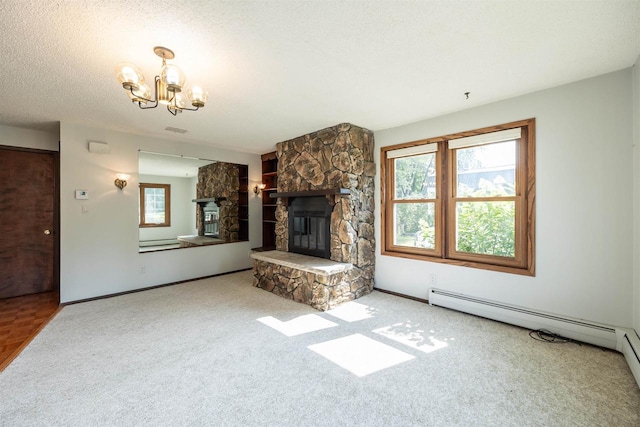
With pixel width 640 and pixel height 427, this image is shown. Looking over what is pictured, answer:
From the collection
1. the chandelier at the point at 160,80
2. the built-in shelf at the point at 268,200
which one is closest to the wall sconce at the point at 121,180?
the built-in shelf at the point at 268,200

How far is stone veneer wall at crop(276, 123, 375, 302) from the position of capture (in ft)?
12.2

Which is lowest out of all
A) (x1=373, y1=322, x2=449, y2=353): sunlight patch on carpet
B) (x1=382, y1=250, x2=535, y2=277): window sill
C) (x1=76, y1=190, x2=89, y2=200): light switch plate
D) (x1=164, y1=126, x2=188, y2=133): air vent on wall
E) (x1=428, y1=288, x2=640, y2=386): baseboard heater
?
(x1=373, y1=322, x2=449, y2=353): sunlight patch on carpet

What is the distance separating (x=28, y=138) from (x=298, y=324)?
492 centimetres

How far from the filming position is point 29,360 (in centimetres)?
222

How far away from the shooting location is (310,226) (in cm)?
427

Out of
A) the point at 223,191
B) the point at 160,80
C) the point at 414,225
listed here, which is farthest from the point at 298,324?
the point at 223,191

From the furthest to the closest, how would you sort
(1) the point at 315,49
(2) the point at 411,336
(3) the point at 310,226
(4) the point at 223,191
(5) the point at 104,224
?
(4) the point at 223,191 → (3) the point at 310,226 → (5) the point at 104,224 → (2) the point at 411,336 → (1) the point at 315,49

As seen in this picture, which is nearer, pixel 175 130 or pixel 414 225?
pixel 414 225

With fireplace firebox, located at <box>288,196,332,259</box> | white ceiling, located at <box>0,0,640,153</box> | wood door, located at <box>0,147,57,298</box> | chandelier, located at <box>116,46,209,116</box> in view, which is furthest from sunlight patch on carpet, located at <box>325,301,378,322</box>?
wood door, located at <box>0,147,57,298</box>

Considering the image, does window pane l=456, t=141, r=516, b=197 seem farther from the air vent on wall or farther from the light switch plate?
the light switch plate

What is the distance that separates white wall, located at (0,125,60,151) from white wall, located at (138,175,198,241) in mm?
1489

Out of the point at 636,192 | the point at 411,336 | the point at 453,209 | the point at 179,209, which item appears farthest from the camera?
the point at 179,209

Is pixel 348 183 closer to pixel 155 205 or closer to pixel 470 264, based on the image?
pixel 470 264

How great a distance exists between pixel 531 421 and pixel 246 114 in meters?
3.79
